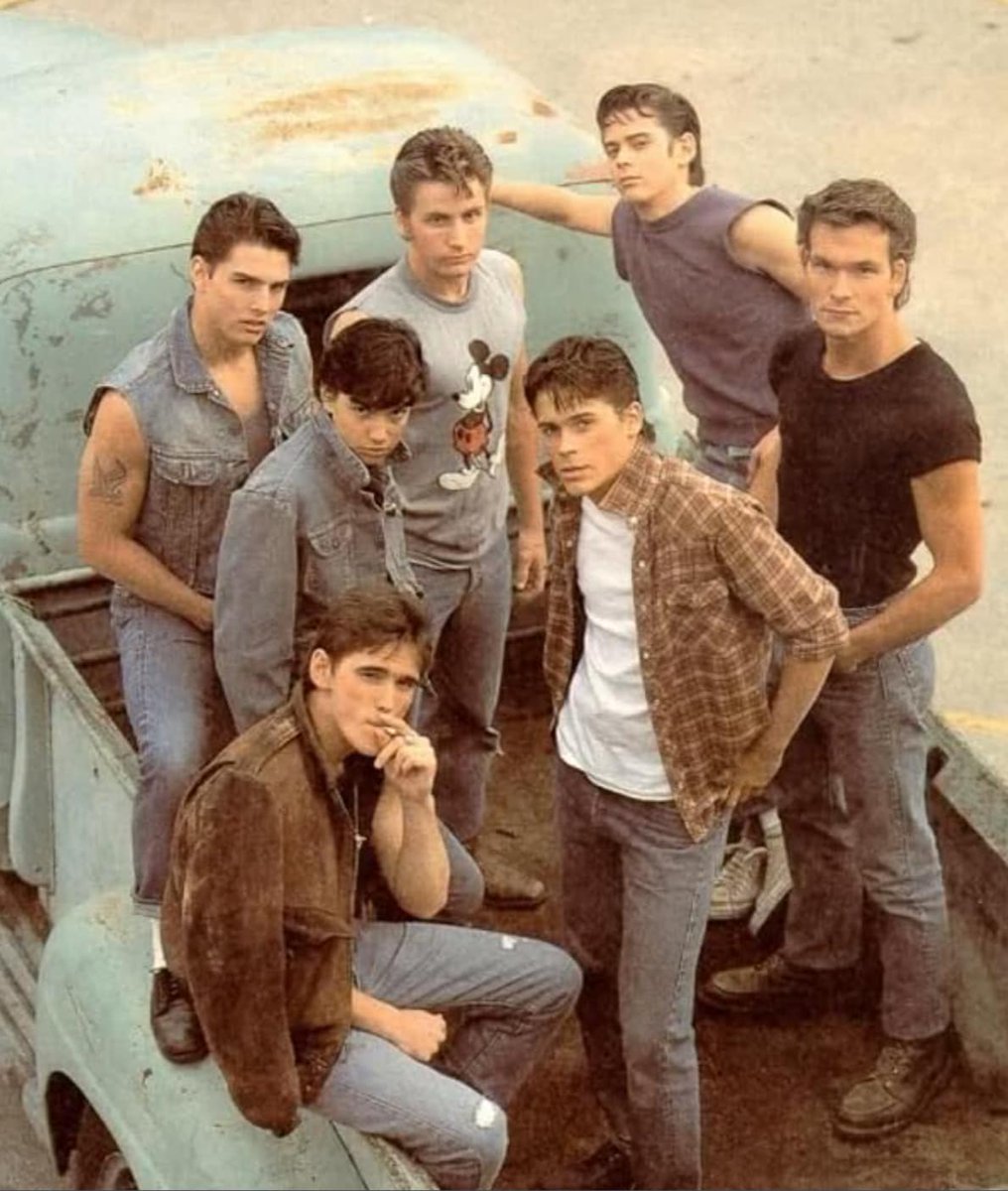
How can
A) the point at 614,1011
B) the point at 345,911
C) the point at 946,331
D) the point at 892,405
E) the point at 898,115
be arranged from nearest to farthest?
the point at 345,911 → the point at 892,405 → the point at 614,1011 → the point at 946,331 → the point at 898,115

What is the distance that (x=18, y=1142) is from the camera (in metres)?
5.39

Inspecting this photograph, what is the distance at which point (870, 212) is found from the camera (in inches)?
178

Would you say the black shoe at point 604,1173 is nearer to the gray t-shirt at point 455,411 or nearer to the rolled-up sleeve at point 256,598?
the rolled-up sleeve at point 256,598

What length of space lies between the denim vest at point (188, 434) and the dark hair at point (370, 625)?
0.87 metres

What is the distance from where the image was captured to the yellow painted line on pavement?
740 cm

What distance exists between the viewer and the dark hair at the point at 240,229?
15.5 feet

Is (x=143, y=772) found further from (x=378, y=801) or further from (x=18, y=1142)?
(x=18, y=1142)

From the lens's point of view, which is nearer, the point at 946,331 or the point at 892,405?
the point at 892,405

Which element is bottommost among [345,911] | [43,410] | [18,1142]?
[18,1142]

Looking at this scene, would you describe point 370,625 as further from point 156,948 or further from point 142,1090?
point 142,1090

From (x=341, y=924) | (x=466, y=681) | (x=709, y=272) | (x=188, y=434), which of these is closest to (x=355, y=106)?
(x=709, y=272)

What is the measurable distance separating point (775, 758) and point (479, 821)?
1193 mm

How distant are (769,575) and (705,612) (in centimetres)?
14

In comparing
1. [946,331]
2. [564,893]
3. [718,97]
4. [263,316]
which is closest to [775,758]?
[564,893]
